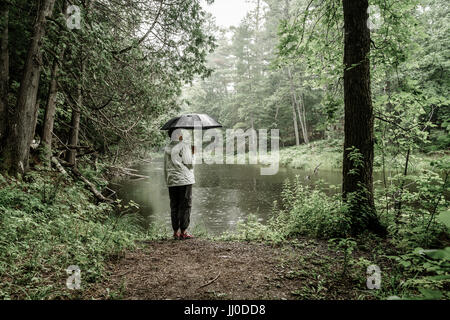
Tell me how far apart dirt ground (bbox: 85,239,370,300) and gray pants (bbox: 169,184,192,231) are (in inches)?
30.5

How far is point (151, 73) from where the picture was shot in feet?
21.9

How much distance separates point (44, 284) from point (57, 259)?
518 mm

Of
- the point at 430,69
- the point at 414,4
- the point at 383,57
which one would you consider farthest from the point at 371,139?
the point at 430,69

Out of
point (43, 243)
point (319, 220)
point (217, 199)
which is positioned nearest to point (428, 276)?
point (319, 220)

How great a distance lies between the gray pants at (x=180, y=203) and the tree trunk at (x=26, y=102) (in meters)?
3.03

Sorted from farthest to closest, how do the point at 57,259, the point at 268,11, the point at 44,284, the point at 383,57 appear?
the point at 268,11
the point at 383,57
the point at 57,259
the point at 44,284

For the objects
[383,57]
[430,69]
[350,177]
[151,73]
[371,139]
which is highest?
[430,69]

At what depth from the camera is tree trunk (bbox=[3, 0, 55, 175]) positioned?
4.50 metres

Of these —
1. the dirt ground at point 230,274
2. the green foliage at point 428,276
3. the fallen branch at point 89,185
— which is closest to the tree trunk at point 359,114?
the dirt ground at point 230,274

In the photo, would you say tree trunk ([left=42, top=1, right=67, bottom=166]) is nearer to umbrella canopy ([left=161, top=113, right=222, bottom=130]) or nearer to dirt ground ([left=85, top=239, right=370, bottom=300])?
umbrella canopy ([left=161, top=113, right=222, bottom=130])

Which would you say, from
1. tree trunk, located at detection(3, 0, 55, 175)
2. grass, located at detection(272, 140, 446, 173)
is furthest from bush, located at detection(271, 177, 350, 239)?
grass, located at detection(272, 140, 446, 173)

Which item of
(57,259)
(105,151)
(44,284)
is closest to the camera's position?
(44,284)

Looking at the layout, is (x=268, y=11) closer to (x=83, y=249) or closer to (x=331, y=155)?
(x=331, y=155)

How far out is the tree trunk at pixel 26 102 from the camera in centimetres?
450
